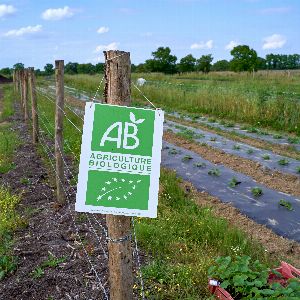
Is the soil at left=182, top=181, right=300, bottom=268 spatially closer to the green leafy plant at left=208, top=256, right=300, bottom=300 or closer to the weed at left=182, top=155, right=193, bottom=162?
the green leafy plant at left=208, top=256, right=300, bottom=300

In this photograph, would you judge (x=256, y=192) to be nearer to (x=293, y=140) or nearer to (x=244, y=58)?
(x=293, y=140)

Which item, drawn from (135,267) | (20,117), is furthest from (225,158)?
(20,117)

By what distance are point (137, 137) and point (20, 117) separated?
52.4ft

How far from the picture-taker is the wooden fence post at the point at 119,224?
8.80 feet

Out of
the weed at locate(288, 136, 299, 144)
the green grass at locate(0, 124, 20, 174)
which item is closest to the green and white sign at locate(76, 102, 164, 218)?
the green grass at locate(0, 124, 20, 174)

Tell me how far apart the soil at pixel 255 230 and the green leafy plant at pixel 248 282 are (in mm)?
1345

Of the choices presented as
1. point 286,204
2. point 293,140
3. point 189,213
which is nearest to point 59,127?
point 189,213

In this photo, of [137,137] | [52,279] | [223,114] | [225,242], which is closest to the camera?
[137,137]

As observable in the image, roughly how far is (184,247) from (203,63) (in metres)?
65.4

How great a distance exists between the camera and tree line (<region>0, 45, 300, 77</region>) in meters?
56.6

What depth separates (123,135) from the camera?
8.37 ft

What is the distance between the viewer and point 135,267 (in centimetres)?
411

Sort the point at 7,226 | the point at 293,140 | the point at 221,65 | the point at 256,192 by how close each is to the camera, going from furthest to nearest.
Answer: the point at 221,65, the point at 293,140, the point at 256,192, the point at 7,226

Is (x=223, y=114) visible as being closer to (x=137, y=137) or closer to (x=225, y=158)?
(x=225, y=158)
